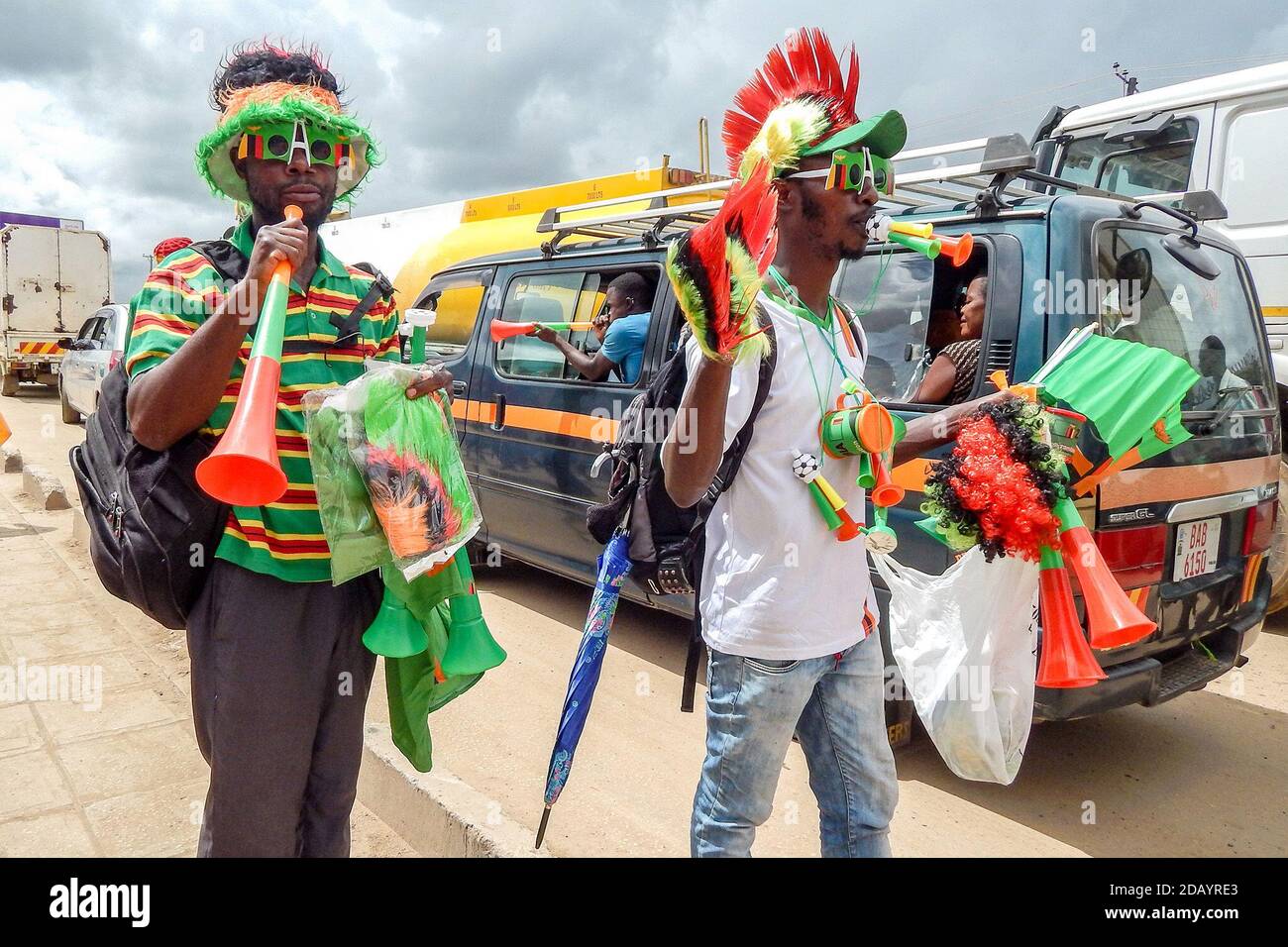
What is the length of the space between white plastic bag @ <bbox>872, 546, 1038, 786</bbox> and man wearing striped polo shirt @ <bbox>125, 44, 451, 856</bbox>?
141cm

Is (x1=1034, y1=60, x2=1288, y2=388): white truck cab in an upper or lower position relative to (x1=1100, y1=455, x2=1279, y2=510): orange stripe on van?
upper

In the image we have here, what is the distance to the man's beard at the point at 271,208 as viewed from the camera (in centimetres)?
172

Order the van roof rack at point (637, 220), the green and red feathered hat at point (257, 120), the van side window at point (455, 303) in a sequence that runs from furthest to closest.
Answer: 1. the van side window at point (455, 303)
2. the van roof rack at point (637, 220)
3. the green and red feathered hat at point (257, 120)

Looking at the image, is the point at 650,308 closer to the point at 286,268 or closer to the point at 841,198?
the point at 841,198

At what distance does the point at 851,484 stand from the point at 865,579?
23 centimetres

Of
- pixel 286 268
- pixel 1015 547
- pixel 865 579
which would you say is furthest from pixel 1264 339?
pixel 286 268

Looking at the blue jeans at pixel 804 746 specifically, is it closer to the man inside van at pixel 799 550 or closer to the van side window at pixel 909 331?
the man inside van at pixel 799 550

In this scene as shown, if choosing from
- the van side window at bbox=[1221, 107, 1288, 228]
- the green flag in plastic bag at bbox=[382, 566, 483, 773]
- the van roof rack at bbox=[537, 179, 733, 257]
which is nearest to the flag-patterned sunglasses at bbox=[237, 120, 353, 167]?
the green flag in plastic bag at bbox=[382, 566, 483, 773]

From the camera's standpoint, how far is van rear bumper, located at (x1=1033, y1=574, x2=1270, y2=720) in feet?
9.49

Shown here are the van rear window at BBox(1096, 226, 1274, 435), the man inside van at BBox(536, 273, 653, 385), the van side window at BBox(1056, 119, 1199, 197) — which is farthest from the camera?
the van side window at BBox(1056, 119, 1199, 197)

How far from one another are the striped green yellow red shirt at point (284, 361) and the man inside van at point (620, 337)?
2.70 m

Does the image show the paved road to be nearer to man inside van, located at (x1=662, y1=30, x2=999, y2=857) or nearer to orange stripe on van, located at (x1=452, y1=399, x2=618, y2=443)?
man inside van, located at (x1=662, y1=30, x2=999, y2=857)

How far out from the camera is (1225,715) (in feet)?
13.3

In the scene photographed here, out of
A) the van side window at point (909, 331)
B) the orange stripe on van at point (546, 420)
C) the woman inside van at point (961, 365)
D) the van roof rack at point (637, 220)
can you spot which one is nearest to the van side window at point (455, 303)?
the orange stripe on van at point (546, 420)
